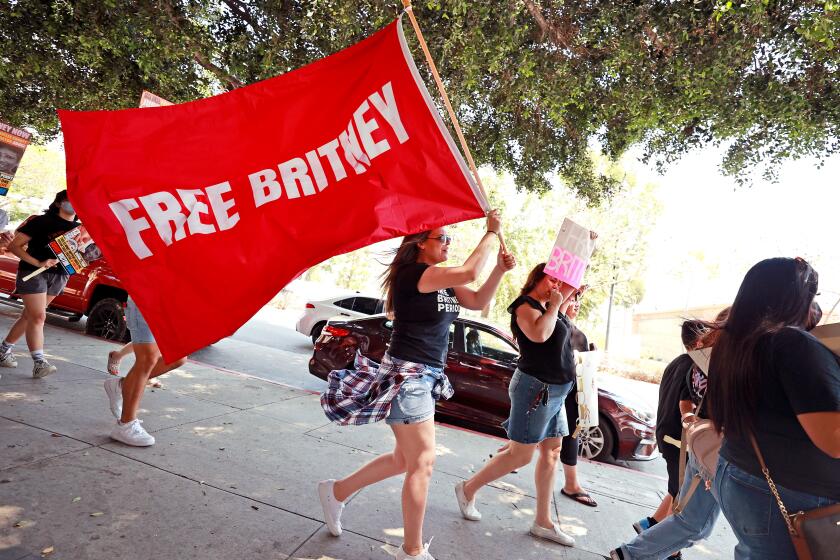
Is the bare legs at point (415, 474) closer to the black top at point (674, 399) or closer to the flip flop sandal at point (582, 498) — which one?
the black top at point (674, 399)

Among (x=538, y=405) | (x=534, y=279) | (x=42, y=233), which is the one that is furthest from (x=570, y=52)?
(x=42, y=233)

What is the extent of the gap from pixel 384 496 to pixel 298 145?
2.56 metres

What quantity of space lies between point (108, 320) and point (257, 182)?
24.2ft

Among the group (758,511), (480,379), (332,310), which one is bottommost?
(480,379)

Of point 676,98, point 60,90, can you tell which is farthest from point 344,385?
point 60,90

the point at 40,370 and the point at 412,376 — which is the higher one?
the point at 412,376

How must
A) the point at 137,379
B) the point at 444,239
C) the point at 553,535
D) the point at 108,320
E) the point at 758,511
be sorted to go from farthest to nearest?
the point at 108,320
the point at 137,379
the point at 553,535
the point at 444,239
the point at 758,511

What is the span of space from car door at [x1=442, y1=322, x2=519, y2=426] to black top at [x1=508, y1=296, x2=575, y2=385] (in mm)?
3131

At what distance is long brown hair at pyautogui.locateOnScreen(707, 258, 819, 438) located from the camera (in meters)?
1.98

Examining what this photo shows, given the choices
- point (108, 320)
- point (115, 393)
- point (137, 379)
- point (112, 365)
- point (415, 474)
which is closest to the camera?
point (415, 474)

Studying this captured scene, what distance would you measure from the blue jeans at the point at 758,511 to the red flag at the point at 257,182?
5.51 feet

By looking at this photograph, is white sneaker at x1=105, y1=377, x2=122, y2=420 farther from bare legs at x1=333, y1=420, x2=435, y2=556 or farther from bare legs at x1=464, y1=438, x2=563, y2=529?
bare legs at x1=464, y1=438, x2=563, y2=529

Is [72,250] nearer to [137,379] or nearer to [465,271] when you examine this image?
[137,379]

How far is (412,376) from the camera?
2848 mm
